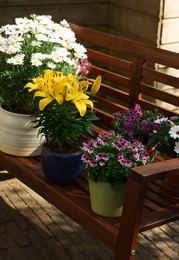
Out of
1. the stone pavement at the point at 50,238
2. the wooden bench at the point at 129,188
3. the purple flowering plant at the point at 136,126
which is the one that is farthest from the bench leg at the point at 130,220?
the stone pavement at the point at 50,238

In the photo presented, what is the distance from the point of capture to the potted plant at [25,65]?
10.2 ft

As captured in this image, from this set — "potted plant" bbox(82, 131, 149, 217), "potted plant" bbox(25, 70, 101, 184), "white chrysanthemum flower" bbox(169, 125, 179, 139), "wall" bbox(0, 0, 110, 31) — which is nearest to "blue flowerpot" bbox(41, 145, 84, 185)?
"potted plant" bbox(25, 70, 101, 184)

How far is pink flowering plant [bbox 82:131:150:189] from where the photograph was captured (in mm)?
2477

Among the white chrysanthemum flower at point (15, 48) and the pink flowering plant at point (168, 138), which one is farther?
the white chrysanthemum flower at point (15, 48)

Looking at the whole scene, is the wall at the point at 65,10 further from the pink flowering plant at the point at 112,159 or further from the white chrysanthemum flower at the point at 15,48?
the pink flowering plant at the point at 112,159

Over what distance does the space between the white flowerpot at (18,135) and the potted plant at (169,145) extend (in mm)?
738

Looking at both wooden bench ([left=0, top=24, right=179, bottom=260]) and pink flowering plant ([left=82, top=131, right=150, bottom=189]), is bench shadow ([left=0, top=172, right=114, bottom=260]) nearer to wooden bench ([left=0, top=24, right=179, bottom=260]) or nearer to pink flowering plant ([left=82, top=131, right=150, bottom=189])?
wooden bench ([left=0, top=24, right=179, bottom=260])

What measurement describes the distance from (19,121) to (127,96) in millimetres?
948

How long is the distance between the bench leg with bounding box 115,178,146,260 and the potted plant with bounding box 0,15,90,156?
3.08 feet

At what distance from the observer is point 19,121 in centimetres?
314

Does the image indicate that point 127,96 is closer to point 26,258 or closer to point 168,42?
point 168,42

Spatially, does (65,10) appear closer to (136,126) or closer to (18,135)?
(18,135)

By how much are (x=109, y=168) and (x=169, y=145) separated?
A: 395 mm

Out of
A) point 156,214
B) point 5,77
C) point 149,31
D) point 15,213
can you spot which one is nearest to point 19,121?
point 5,77
